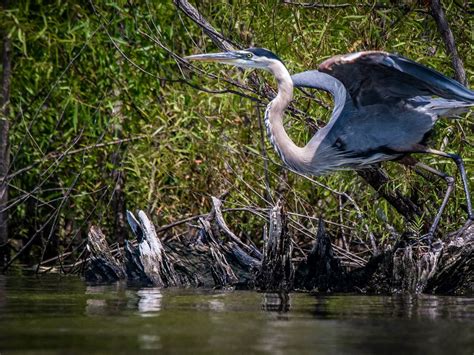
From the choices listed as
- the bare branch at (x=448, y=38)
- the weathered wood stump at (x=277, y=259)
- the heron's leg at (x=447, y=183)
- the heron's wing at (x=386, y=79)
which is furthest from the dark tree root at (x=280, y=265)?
the bare branch at (x=448, y=38)

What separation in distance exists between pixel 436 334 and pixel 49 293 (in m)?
2.83

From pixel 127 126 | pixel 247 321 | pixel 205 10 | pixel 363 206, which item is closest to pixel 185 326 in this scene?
pixel 247 321

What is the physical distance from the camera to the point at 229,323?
16.3 ft

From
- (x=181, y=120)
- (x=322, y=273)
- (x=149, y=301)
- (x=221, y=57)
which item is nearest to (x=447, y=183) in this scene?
Result: (x=322, y=273)

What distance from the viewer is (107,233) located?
9852 mm

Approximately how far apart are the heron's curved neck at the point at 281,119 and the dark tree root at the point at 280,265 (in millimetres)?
601

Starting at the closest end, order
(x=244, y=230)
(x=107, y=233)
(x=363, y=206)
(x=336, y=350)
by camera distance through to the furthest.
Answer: (x=336, y=350) < (x=363, y=206) < (x=244, y=230) < (x=107, y=233)

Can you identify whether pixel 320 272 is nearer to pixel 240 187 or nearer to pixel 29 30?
pixel 240 187

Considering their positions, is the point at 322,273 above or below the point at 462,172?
below

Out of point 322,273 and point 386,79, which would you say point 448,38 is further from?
point 322,273

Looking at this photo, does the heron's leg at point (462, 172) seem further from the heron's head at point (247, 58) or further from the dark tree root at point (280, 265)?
the heron's head at point (247, 58)

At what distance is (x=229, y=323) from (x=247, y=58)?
9.51 feet

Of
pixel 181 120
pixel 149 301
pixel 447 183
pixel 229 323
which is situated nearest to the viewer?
pixel 229 323

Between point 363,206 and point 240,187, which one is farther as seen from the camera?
point 240,187
